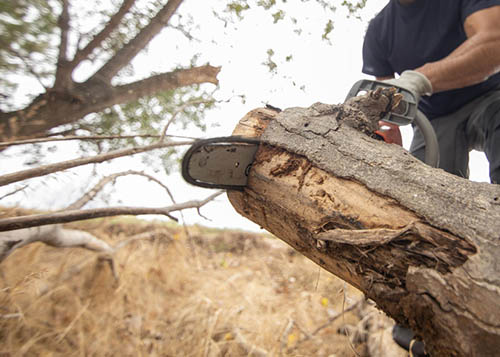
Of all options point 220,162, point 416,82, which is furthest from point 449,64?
point 220,162

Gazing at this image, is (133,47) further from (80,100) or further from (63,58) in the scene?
(80,100)

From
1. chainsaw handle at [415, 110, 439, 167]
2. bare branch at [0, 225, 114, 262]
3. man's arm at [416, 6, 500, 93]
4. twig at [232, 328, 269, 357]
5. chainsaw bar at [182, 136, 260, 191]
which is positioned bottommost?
twig at [232, 328, 269, 357]

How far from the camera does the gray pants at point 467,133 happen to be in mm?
1341

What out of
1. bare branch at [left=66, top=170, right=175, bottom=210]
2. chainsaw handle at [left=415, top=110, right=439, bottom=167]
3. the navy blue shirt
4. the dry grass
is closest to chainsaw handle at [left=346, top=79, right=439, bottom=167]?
chainsaw handle at [left=415, top=110, right=439, bottom=167]

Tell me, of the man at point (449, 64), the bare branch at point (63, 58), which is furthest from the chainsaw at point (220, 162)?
the bare branch at point (63, 58)

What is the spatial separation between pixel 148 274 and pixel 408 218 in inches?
106

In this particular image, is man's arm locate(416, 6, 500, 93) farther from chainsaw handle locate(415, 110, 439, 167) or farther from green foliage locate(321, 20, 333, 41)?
green foliage locate(321, 20, 333, 41)

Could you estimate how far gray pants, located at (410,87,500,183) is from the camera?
1.34 metres

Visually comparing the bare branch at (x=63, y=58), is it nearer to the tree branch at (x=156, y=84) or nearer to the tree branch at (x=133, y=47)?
the tree branch at (x=133, y=47)

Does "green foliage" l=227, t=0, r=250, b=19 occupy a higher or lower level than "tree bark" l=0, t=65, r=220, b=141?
higher

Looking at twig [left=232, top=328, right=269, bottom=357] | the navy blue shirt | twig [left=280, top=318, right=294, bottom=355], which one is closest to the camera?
the navy blue shirt

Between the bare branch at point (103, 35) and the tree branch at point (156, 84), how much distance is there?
37 centimetres

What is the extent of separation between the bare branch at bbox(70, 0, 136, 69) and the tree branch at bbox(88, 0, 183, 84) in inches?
7.0

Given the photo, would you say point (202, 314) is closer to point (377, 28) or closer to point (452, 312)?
point (452, 312)
